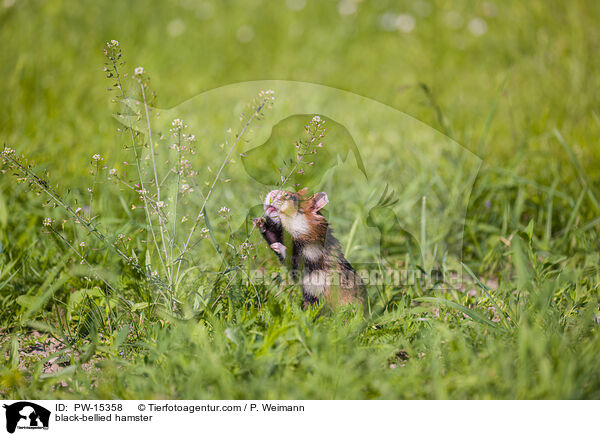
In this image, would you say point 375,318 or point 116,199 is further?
point 116,199

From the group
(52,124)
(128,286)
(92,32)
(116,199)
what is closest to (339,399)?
(128,286)

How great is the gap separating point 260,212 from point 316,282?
40cm

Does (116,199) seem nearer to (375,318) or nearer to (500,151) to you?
(375,318)

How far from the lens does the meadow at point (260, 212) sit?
2.16 m

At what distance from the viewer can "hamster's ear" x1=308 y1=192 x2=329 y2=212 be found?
237 cm

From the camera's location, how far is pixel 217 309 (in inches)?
96.9

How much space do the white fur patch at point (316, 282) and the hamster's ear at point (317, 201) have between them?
0.29 metres

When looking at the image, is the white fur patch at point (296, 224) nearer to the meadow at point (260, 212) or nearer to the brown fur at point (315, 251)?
the brown fur at point (315, 251)

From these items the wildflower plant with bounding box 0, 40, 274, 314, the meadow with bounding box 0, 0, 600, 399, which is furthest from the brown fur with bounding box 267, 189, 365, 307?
the wildflower plant with bounding box 0, 40, 274, 314
